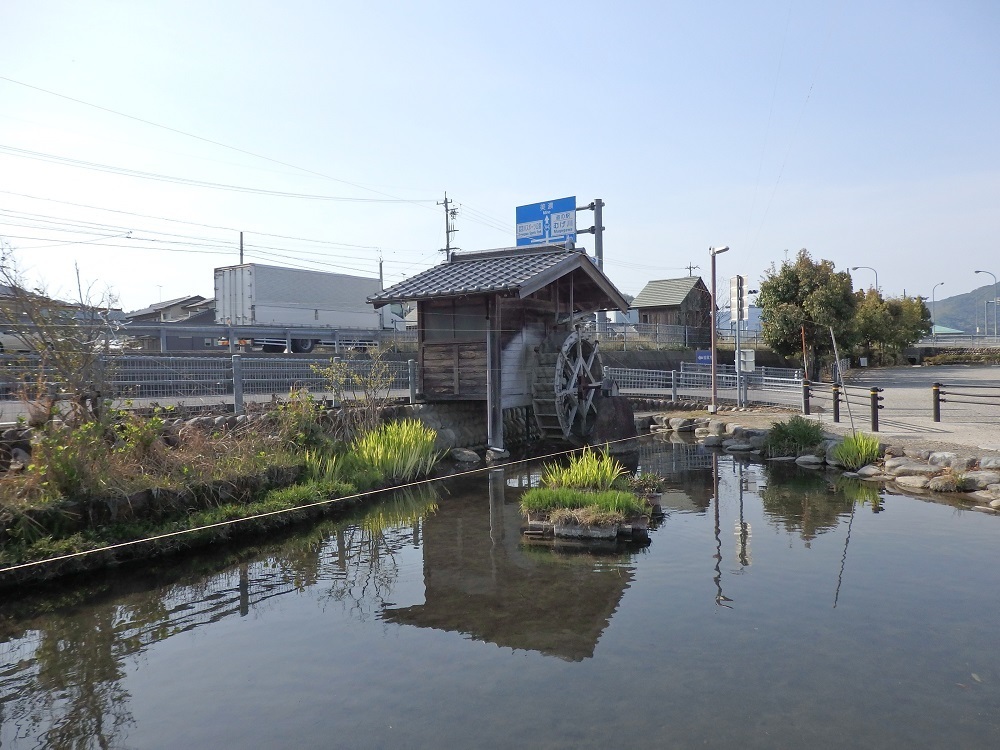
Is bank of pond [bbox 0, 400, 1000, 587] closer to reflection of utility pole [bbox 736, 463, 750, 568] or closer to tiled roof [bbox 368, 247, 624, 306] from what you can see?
reflection of utility pole [bbox 736, 463, 750, 568]

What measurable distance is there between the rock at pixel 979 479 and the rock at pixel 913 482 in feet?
1.75

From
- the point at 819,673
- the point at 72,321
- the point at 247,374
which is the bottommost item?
the point at 819,673

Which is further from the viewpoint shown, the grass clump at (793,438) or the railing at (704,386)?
the railing at (704,386)

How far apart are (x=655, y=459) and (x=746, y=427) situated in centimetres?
299

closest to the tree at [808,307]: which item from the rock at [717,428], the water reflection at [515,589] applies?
the rock at [717,428]

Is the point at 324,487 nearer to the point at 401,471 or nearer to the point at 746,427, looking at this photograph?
the point at 401,471

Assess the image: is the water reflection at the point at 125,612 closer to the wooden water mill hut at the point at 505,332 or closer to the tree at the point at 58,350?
the tree at the point at 58,350

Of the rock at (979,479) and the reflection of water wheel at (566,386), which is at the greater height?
the reflection of water wheel at (566,386)

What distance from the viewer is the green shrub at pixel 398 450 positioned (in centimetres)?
1198

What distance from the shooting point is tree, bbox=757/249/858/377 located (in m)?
26.8

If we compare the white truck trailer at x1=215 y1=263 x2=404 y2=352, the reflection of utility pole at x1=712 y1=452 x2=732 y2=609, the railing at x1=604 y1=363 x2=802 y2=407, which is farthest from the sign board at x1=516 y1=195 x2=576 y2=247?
the reflection of utility pole at x1=712 y1=452 x2=732 y2=609

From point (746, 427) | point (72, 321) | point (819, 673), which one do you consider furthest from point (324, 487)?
point (746, 427)

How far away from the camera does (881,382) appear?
29.4 metres

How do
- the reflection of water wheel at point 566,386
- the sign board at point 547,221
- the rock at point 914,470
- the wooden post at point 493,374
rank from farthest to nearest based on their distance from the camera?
1. the sign board at point 547,221
2. the reflection of water wheel at point 566,386
3. the wooden post at point 493,374
4. the rock at point 914,470
